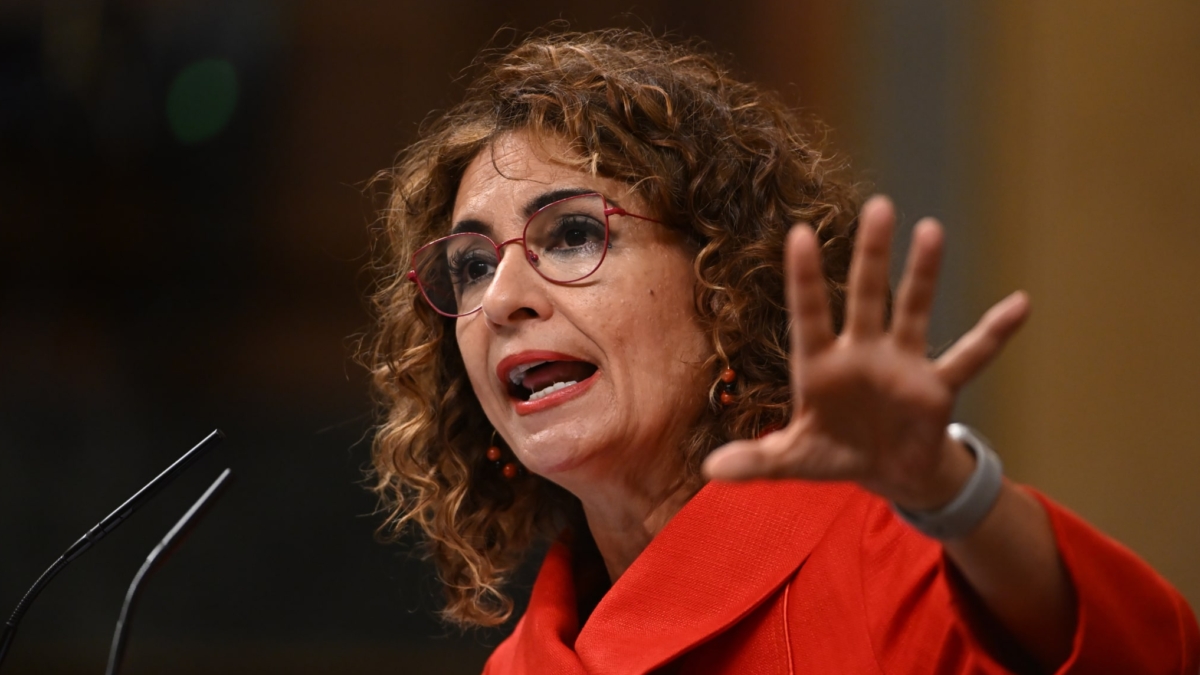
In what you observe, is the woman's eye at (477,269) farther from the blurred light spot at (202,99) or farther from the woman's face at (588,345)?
the blurred light spot at (202,99)

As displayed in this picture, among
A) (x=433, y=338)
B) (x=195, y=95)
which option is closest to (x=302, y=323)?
(x=195, y=95)

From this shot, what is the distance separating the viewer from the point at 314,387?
10.8 ft

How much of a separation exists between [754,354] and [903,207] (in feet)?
5.43

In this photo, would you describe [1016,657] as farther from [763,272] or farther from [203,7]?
[203,7]

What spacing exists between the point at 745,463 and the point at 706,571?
583 mm

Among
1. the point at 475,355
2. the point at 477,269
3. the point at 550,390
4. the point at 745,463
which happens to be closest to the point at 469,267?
the point at 477,269

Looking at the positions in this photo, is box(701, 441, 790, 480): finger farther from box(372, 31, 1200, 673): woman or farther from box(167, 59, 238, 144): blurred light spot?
box(167, 59, 238, 144): blurred light spot

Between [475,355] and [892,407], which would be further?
[475,355]

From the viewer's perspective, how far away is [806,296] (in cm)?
91

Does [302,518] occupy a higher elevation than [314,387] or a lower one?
lower

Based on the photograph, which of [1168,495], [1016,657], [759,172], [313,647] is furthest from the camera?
[313,647]

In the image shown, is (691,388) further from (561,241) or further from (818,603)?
(818,603)

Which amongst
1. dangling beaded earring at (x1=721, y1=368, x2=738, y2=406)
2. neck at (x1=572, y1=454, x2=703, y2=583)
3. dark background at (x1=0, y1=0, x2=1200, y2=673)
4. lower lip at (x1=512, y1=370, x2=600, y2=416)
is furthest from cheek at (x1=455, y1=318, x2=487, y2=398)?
dark background at (x1=0, y1=0, x2=1200, y2=673)

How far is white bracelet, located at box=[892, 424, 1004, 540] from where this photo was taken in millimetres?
989
